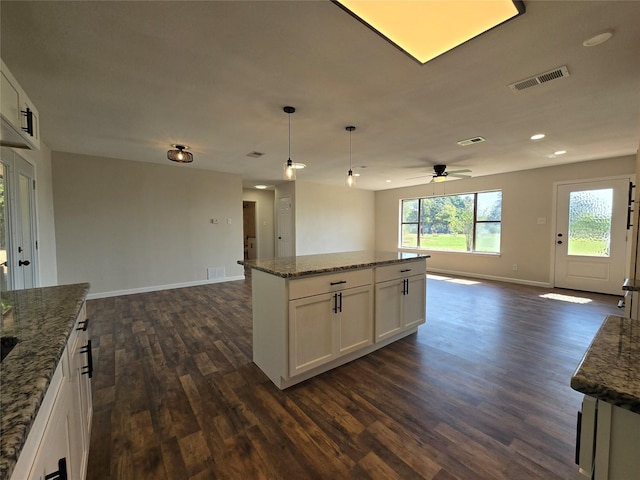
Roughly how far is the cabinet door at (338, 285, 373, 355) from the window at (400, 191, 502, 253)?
511 centimetres

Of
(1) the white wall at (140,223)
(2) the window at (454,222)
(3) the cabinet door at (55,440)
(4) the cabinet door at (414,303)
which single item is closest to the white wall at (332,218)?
(2) the window at (454,222)

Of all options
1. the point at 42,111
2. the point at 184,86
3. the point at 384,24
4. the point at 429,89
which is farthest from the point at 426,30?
the point at 42,111

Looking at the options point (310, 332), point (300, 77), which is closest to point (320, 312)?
point (310, 332)

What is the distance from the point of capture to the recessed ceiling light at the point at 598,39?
167 centimetres

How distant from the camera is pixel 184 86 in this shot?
7.52ft

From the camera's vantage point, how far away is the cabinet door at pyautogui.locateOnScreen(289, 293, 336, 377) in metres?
2.09

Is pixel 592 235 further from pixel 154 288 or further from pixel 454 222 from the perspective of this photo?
pixel 154 288

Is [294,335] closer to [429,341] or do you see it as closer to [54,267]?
[429,341]

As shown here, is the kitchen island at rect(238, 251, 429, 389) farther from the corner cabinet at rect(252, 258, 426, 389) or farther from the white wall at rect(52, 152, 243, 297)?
the white wall at rect(52, 152, 243, 297)

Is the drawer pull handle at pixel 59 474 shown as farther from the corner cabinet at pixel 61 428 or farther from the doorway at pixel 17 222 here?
the doorway at pixel 17 222

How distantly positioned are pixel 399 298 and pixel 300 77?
2.23 m

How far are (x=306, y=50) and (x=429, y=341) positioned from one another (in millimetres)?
2910

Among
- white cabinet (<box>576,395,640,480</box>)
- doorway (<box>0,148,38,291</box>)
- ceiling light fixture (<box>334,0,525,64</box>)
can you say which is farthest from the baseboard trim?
doorway (<box>0,148,38,291</box>)

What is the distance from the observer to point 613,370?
0.67m
